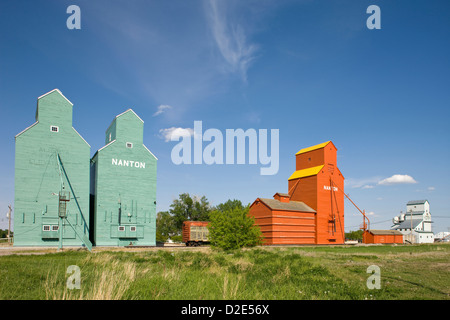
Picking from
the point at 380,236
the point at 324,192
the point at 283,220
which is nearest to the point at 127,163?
the point at 283,220

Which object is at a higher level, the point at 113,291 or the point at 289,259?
the point at 113,291

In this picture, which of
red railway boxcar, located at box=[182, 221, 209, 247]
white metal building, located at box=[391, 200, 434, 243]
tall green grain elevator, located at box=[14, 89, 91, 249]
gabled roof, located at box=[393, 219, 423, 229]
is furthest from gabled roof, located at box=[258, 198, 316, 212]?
gabled roof, located at box=[393, 219, 423, 229]

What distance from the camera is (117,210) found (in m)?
39.7

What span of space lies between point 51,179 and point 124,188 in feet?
27.7

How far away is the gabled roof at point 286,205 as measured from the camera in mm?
46094

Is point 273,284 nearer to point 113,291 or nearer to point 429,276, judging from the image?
point 113,291

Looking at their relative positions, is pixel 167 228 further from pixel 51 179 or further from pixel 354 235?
pixel 354 235

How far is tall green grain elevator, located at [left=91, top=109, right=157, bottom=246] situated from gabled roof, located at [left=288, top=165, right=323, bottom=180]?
86.5 feet

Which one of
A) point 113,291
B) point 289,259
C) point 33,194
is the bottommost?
point 289,259

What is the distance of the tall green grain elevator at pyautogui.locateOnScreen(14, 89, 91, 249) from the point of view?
34.5m

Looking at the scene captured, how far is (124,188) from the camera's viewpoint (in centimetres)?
4044
